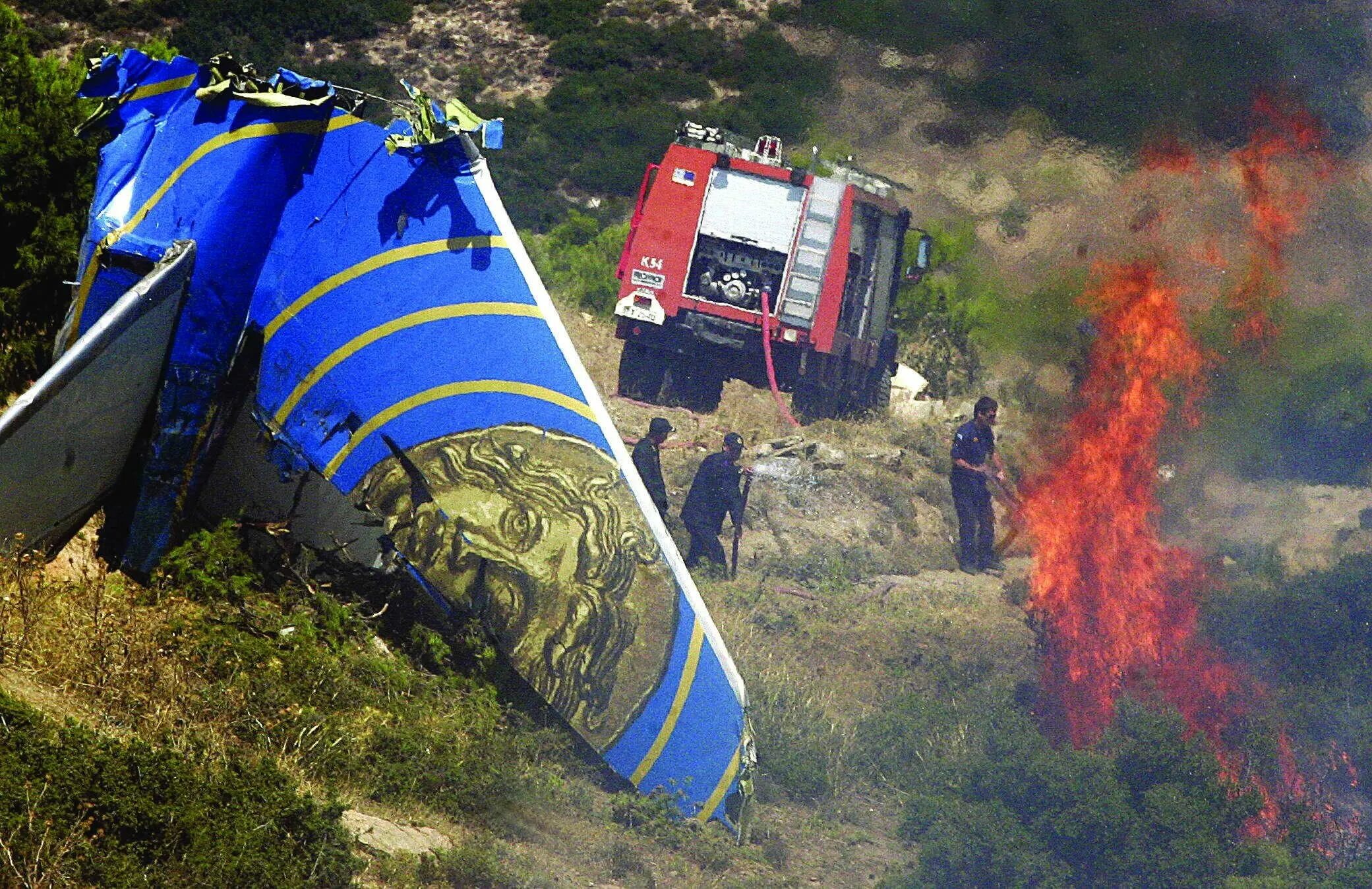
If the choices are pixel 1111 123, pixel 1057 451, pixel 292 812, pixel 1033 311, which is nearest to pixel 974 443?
pixel 1057 451

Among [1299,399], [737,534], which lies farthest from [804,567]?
[1299,399]

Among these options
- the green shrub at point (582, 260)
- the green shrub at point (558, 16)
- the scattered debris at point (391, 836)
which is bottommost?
the scattered debris at point (391, 836)

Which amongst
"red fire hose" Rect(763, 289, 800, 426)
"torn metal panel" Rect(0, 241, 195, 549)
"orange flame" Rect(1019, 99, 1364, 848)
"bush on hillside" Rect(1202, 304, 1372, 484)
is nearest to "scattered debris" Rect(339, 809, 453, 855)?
"torn metal panel" Rect(0, 241, 195, 549)

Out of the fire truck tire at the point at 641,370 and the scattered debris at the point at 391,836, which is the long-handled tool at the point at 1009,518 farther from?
the scattered debris at the point at 391,836

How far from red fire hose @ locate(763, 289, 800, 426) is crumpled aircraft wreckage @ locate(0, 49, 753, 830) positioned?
11.6 m

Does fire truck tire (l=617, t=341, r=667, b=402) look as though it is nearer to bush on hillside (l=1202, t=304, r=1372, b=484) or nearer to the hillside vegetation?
the hillside vegetation

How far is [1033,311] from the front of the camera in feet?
76.0

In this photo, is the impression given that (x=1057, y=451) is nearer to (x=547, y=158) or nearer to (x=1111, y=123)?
(x=1111, y=123)

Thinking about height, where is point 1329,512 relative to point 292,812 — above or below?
above

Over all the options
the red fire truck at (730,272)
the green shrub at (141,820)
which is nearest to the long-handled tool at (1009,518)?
the red fire truck at (730,272)

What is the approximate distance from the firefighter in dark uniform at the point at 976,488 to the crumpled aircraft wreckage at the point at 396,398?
934 centimetres

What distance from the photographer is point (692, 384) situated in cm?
2022

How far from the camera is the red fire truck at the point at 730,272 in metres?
19.9

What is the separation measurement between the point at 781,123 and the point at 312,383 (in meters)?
21.9
